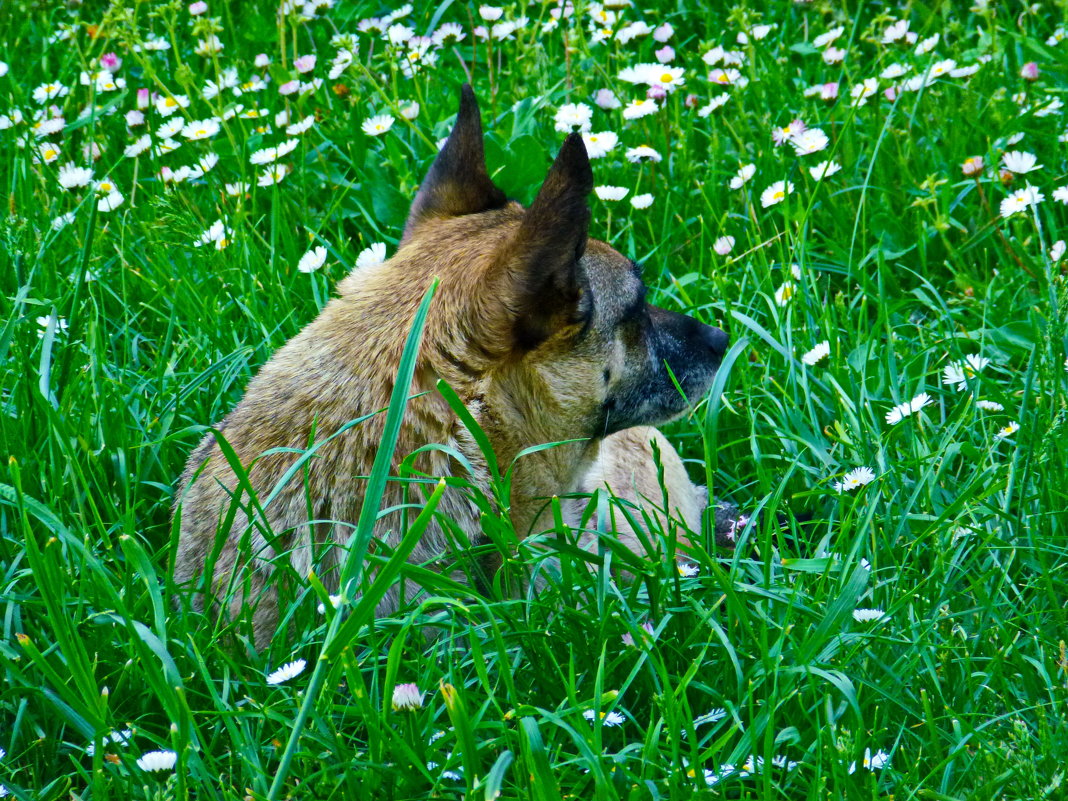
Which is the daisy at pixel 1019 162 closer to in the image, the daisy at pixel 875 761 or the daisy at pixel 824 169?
the daisy at pixel 824 169

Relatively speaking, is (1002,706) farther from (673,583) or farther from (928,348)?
(928,348)

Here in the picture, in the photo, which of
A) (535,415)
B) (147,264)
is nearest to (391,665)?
(535,415)

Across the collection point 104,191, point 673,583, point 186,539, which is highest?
point 104,191

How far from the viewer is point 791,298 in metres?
3.69

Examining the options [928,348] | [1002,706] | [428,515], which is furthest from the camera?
[928,348]

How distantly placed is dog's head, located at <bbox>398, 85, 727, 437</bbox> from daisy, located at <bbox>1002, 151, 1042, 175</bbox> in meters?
1.34

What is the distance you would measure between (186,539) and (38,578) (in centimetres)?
70

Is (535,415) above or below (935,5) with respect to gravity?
below

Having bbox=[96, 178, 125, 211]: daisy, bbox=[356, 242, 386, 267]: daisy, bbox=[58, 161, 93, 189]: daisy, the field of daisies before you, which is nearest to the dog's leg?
the field of daisies

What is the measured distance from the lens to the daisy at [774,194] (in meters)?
4.14

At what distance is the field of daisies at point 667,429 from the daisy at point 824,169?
0.07 m

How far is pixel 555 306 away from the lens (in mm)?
2787

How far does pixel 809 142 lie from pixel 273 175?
6.53 feet

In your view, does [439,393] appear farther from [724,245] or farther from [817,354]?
[724,245]
